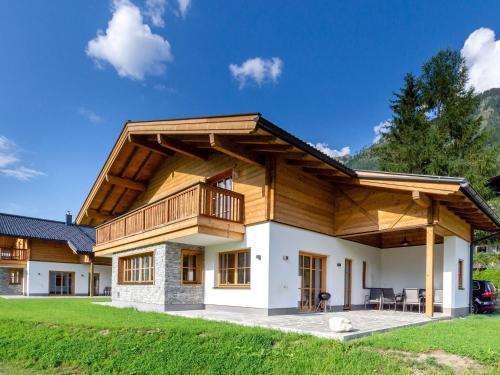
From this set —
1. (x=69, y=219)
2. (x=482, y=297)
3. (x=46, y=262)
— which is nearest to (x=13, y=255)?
(x=46, y=262)

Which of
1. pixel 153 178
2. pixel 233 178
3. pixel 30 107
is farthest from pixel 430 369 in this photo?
pixel 30 107

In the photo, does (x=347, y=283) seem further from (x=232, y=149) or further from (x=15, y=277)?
(x=15, y=277)

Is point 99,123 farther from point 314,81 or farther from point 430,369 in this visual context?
point 430,369

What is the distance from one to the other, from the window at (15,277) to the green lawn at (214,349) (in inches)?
836

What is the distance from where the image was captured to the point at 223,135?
9867 millimetres

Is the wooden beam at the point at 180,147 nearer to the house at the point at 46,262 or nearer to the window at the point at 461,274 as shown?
the window at the point at 461,274

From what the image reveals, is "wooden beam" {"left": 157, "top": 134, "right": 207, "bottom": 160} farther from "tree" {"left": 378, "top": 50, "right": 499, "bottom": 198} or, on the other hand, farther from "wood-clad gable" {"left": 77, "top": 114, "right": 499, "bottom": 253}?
"tree" {"left": 378, "top": 50, "right": 499, "bottom": 198}

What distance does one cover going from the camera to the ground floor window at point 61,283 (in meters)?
25.9

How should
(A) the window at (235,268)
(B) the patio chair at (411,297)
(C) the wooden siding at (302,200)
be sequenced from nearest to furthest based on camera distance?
(C) the wooden siding at (302,200) → (A) the window at (235,268) → (B) the patio chair at (411,297)

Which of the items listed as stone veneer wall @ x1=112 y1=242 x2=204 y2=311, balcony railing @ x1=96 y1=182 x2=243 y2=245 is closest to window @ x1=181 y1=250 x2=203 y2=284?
stone veneer wall @ x1=112 y1=242 x2=204 y2=311

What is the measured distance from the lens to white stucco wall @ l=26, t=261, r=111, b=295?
2484cm

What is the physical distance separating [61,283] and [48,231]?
155 inches

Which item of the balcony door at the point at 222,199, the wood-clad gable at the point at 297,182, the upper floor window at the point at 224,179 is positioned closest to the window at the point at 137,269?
the wood-clad gable at the point at 297,182

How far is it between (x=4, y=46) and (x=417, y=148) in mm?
20990
